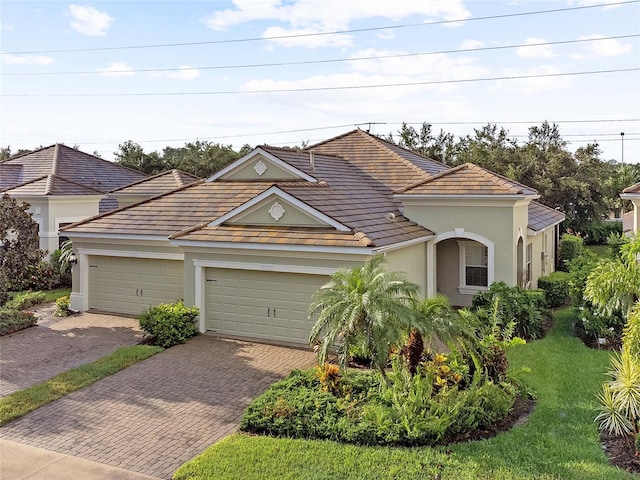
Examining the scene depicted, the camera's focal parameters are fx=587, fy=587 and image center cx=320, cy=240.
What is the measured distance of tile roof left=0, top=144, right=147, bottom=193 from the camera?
2933cm

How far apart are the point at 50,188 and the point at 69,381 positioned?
54.3 ft

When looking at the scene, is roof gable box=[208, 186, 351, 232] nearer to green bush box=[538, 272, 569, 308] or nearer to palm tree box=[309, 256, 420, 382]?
palm tree box=[309, 256, 420, 382]

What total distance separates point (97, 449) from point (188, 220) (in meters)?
9.89

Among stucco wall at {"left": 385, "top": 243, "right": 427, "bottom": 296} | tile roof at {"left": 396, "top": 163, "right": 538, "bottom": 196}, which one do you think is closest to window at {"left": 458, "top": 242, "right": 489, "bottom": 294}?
stucco wall at {"left": 385, "top": 243, "right": 427, "bottom": 296}

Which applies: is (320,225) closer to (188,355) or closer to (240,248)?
(240,248)

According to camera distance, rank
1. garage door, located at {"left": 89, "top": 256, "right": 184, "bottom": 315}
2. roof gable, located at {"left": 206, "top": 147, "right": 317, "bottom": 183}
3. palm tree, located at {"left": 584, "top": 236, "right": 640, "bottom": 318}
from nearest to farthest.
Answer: palm tree, located at {"left": 584, "top": 236, "right": 640, "bottom": 318}
garage door, located at {"left": 89, "top": 256, "right": 184, "bottom": 315}
roof gable, located at {"left": 206, "top": 147, "right": 317, "bottom": 183}

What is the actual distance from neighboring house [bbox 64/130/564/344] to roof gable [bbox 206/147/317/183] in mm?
42

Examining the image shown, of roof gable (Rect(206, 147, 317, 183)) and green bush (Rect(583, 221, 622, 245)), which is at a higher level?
roof gable (Rect(206, 147, 317, 183))

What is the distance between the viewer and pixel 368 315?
963 centimetres

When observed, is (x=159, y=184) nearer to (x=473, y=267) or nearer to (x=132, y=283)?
(x=132, y=283)

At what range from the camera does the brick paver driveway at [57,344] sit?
42.2 feet

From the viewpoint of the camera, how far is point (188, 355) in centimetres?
1401

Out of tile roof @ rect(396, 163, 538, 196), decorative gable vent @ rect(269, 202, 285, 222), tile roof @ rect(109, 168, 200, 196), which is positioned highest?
tile roof @ rect(109, 168, 200, 196)

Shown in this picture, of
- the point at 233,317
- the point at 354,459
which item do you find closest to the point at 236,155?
the point at 233,317
